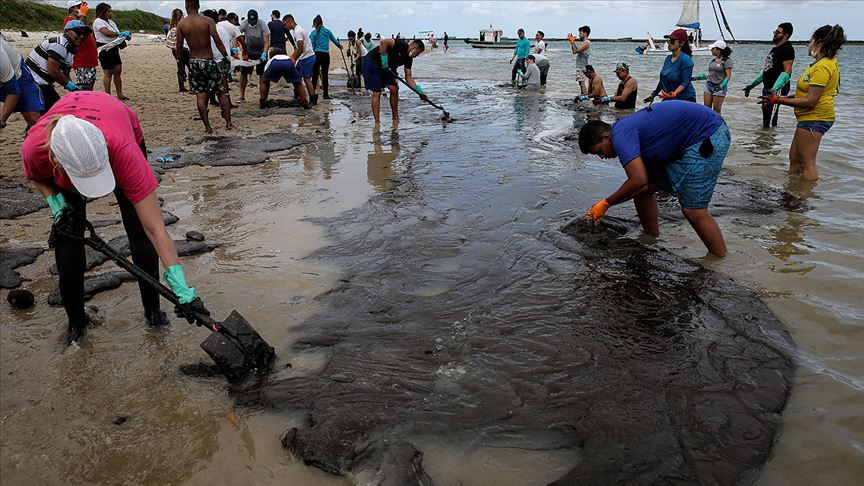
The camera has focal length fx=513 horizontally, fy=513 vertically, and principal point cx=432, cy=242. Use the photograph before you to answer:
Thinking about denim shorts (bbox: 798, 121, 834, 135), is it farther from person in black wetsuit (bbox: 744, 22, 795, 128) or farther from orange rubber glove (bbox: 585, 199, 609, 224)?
orange rubber glove (bbox: 585, 199, 609, 224)

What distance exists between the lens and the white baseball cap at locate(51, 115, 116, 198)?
6.57ft

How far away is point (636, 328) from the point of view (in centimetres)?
292

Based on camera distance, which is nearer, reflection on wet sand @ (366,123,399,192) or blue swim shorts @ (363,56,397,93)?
reflection on wet sand @ (366,123,399,192)

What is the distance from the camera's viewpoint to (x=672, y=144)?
3.62 m

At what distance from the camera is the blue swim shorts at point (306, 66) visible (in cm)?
1091

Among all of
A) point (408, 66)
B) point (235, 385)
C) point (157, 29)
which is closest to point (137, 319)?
point (235, 385)

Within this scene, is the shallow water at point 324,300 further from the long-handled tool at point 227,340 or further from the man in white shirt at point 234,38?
the man in white shirt at point 234,38

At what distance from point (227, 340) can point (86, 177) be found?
2.99ft

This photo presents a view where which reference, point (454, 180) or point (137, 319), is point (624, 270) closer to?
point (454, 180)

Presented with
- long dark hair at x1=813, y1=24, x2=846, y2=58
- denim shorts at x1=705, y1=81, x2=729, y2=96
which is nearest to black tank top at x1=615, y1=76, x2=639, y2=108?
denim shorts at x1=705, y1=81, x2=729, y2=96

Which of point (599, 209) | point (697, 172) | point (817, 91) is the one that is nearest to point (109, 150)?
point (599, 209)

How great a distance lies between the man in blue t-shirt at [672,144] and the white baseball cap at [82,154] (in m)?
2.84

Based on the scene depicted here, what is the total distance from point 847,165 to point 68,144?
8064mm

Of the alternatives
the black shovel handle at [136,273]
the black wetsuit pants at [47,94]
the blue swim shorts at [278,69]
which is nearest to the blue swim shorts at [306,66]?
the blue swim shorts at [278,69]
